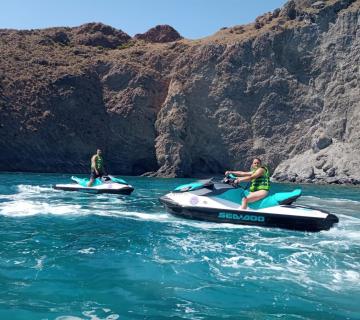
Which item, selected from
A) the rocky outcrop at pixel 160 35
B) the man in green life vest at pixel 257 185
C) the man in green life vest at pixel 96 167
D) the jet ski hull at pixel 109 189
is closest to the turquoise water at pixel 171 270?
the man in green life vest at pixel 257 185

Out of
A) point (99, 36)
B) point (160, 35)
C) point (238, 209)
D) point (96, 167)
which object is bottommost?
point (238, 209)

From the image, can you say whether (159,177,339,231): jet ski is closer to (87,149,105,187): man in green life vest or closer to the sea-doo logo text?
the sea-doo logo text

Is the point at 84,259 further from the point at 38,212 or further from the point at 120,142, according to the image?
the point at 120,142

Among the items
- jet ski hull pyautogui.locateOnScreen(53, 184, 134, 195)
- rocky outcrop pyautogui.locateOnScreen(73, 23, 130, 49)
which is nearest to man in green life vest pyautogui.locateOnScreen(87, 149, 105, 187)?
jet ski hull pyautogui.locateOnScreen(53, 184, 134, 195)

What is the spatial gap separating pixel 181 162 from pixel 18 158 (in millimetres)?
17721

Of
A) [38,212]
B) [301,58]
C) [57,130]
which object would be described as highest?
[301,58]

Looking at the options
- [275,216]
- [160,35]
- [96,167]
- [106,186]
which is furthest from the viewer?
[160,35]

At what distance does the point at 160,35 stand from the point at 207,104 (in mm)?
28218

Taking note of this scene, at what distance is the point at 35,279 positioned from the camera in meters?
7.55

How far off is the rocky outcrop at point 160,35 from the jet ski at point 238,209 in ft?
224

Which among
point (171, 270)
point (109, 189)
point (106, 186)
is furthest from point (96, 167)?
point (171, 270)

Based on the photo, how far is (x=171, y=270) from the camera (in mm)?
8414

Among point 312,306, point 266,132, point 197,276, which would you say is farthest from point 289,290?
point 266,132

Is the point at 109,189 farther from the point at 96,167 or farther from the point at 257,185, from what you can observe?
the point at 257,185
